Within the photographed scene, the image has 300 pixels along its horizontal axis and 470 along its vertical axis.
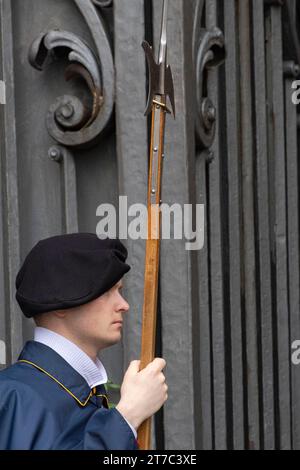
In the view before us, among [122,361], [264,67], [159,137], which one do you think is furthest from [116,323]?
[264,67]

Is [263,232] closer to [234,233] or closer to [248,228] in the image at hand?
[248,228]

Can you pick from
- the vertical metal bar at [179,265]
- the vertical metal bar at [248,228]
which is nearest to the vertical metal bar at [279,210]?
the vertical metal bar at [248,228]

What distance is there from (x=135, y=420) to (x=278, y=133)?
11.6ft

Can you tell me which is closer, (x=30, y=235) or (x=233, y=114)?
(x=30, y=235)

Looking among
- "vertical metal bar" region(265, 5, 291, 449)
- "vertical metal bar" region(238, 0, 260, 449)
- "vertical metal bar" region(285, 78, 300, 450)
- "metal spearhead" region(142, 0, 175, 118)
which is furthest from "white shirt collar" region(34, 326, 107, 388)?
"vertical metal bar" region(285, 78, 300, 450)

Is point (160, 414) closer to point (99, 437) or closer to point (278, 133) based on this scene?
point (99, 437)

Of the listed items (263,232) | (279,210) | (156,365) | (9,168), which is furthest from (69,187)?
(279,210)

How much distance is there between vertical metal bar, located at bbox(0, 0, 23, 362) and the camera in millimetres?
4191

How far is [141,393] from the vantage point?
3080 millimetres

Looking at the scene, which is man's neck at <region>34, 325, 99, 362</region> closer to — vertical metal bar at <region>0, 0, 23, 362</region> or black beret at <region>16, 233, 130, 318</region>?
black beret at <region>16, 233, 130, 318</region>

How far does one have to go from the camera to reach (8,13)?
4.21m

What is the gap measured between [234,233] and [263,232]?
69 cm

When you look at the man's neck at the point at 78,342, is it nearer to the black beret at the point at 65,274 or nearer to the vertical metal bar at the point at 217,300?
the black beret at the point at 65,274

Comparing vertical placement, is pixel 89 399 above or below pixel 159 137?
below
